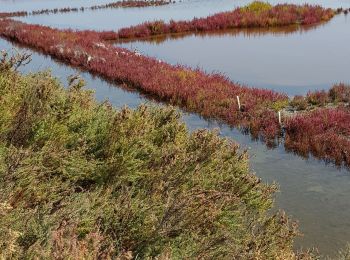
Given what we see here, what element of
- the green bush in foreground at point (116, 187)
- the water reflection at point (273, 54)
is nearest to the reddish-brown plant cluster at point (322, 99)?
the water reflection at point (273, 54)

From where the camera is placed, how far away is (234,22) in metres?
34.1

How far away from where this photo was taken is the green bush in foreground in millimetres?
4180

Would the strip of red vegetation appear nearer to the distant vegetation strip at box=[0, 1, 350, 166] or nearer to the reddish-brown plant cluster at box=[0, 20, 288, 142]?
the reddish-brown plant cluster at box=[0, 20, 288, 142]

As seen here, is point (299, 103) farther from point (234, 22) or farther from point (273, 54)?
point (234, 22)

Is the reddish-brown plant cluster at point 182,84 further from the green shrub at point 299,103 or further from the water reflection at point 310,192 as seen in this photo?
the water reflection at point 310,192

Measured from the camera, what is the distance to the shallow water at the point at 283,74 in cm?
829

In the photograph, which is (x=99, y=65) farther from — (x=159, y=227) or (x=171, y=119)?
(x=159, y=227)

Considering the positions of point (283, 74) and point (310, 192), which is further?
point (283, 74)

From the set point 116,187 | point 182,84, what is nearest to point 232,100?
point 182,84

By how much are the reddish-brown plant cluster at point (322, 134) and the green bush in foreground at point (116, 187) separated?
419cm

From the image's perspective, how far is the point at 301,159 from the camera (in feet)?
35.4

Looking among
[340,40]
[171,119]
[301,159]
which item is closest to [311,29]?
[340,40]

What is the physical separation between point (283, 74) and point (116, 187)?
1398cm

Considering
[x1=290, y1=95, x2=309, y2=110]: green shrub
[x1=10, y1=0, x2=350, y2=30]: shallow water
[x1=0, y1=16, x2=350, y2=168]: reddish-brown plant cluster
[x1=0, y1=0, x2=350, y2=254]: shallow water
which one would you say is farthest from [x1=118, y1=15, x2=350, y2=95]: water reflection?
[x1=10, y1=0, x2=350, y2=30]: shallow water
